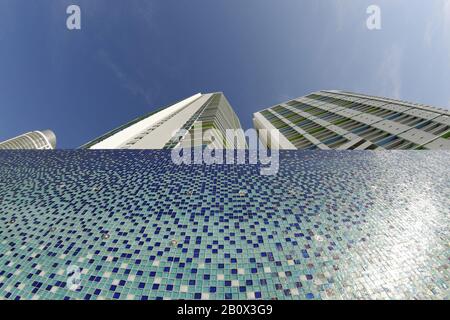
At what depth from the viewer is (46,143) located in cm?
4019

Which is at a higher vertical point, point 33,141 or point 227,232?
point 227,232

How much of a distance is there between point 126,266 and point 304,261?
3.54 metres

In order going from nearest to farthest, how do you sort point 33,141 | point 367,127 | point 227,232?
point 227,232 → point 367,127 → point 33,141

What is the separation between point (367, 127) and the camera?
20.5 m

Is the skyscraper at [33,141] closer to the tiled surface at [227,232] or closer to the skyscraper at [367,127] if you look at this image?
the tiled surface at [227,232]

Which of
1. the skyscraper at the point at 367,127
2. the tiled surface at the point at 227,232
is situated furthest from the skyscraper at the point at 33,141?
→ the skyscraper at the point at 367,127

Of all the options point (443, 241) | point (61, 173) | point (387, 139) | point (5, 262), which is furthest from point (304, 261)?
point (387, 139)

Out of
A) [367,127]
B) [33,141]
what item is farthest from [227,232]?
[33,141]

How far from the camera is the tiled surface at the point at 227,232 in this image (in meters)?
4.56

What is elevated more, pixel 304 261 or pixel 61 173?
pixel 61 173

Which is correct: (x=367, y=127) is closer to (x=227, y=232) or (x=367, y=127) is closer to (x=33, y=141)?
(x=227, y=232)

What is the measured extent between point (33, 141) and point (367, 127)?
1715 inches

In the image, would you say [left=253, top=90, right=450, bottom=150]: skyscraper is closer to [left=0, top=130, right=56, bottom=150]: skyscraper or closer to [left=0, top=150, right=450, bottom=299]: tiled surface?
[left=0, top=150, right=450, bottom=299]: tiled surface
